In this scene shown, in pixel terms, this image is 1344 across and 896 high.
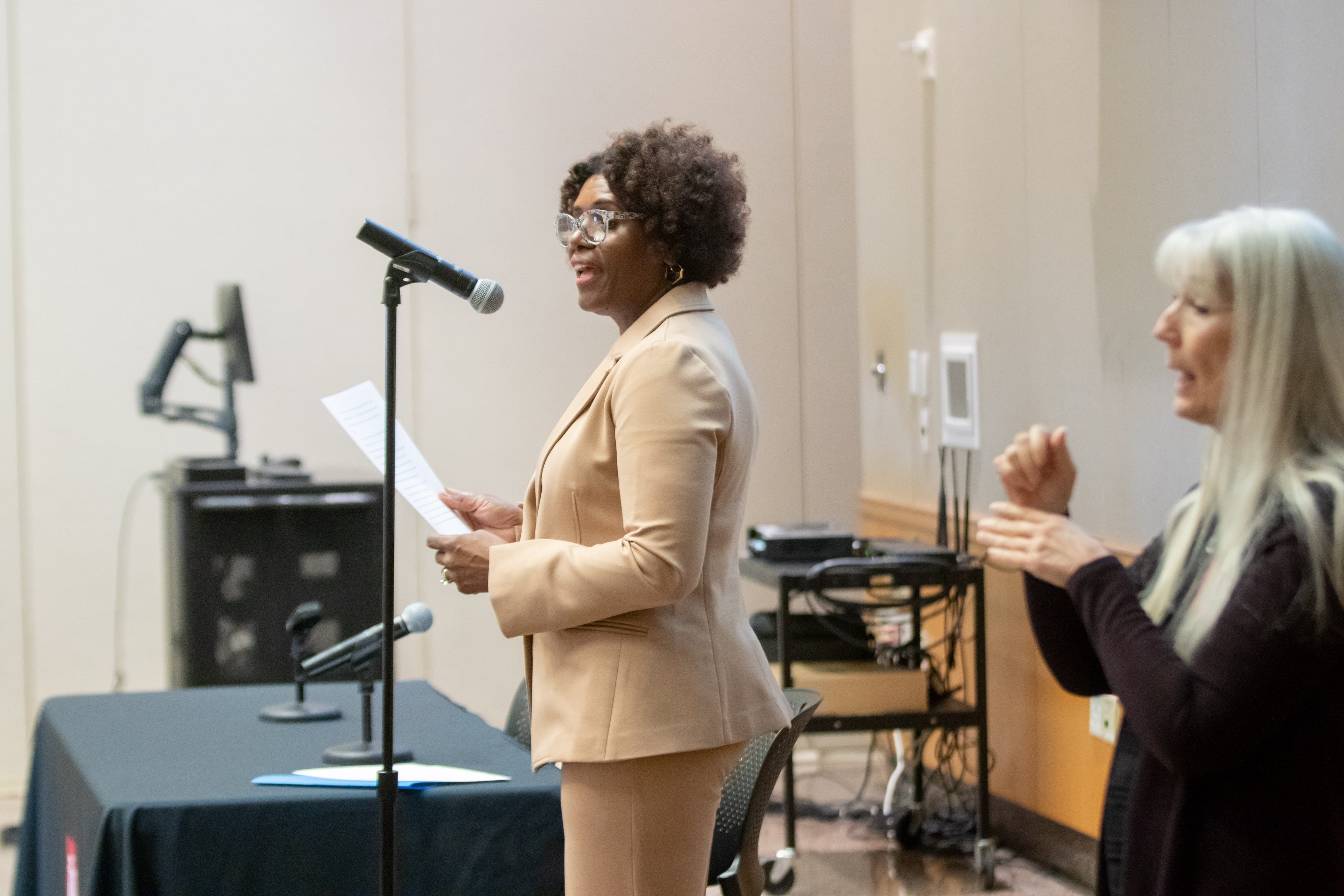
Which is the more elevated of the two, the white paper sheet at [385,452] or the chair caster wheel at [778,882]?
the white paper sheet at [385,452]

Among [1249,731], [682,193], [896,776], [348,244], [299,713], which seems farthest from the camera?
[348,244]

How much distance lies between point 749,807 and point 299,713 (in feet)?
2.88

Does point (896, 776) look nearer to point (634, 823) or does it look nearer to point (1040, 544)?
point (634, 823)

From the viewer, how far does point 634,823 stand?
1508mm

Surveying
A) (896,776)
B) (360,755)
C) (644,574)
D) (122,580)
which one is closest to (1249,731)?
(644,574)

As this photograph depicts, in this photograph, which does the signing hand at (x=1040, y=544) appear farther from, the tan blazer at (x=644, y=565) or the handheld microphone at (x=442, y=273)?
the handheld microphone at (x=442, y=273)

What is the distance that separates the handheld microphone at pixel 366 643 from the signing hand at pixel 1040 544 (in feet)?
2.88

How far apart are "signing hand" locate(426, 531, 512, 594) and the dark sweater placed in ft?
2.47

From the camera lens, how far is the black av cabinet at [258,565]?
12.2 feet

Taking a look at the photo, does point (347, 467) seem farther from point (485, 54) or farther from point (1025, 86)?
point (1025, 86)

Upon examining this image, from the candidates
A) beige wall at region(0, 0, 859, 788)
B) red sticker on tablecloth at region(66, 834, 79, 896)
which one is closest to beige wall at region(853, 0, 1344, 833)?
beige wall at region(0, 0, 859, 788)

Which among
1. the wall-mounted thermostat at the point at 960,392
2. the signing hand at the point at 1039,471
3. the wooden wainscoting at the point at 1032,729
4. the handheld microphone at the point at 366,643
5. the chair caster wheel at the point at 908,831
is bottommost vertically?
the chair caster wheel at the point at 908,831

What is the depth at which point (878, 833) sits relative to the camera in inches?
154

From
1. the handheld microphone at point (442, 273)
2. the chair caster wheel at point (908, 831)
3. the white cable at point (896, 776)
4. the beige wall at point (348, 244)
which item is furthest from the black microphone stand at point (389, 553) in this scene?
the beige wall at point (348, 244)
